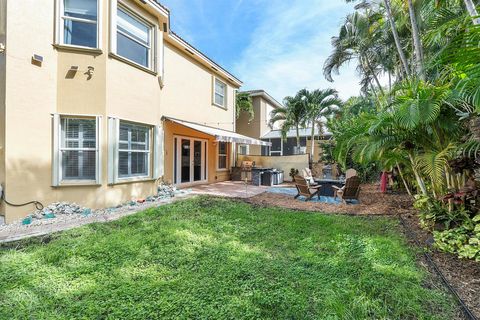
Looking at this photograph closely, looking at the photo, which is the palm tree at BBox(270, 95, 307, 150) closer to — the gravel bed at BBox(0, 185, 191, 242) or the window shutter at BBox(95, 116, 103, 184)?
the gravel bed at BBox(0, 185, 191, 242)

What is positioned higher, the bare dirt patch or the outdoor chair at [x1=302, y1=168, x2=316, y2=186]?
the outdoor chair at [x1=302, y1=168, x2=316, y2=186]

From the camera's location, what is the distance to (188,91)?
61.6 feet

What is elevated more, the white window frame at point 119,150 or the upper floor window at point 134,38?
the upper floor window at point 134,38

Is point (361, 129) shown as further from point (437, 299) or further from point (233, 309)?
point (233, 309)

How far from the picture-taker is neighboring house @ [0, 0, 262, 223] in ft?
30.2

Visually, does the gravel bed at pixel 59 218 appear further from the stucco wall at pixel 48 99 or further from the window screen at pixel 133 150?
the window screen at pixel 133 150

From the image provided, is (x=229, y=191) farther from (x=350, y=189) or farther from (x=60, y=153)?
(x=60, y=153)

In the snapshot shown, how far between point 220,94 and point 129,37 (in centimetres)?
1198

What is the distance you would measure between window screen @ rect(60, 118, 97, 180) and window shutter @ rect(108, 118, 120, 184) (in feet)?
1.94

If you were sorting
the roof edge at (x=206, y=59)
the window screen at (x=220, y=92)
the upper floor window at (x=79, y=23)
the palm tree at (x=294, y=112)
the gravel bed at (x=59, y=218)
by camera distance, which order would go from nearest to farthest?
the gravel bed at (x=59, y=218), the upper floor window at (x=79, y=23), the roof edge at (x=206, y=59), the window screen at (x=220, y=92), the palm tree at (x=294, y=112)

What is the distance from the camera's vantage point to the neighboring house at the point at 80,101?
362 inches

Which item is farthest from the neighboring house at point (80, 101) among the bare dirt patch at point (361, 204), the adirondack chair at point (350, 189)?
the adirondack chair at point (350, 189)

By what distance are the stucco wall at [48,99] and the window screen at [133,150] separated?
1.68 feet

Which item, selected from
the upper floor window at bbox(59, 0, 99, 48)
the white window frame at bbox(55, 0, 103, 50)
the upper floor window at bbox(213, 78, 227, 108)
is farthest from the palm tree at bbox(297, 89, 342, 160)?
the upper floor window at bbox(59, 0, 99, 48)
